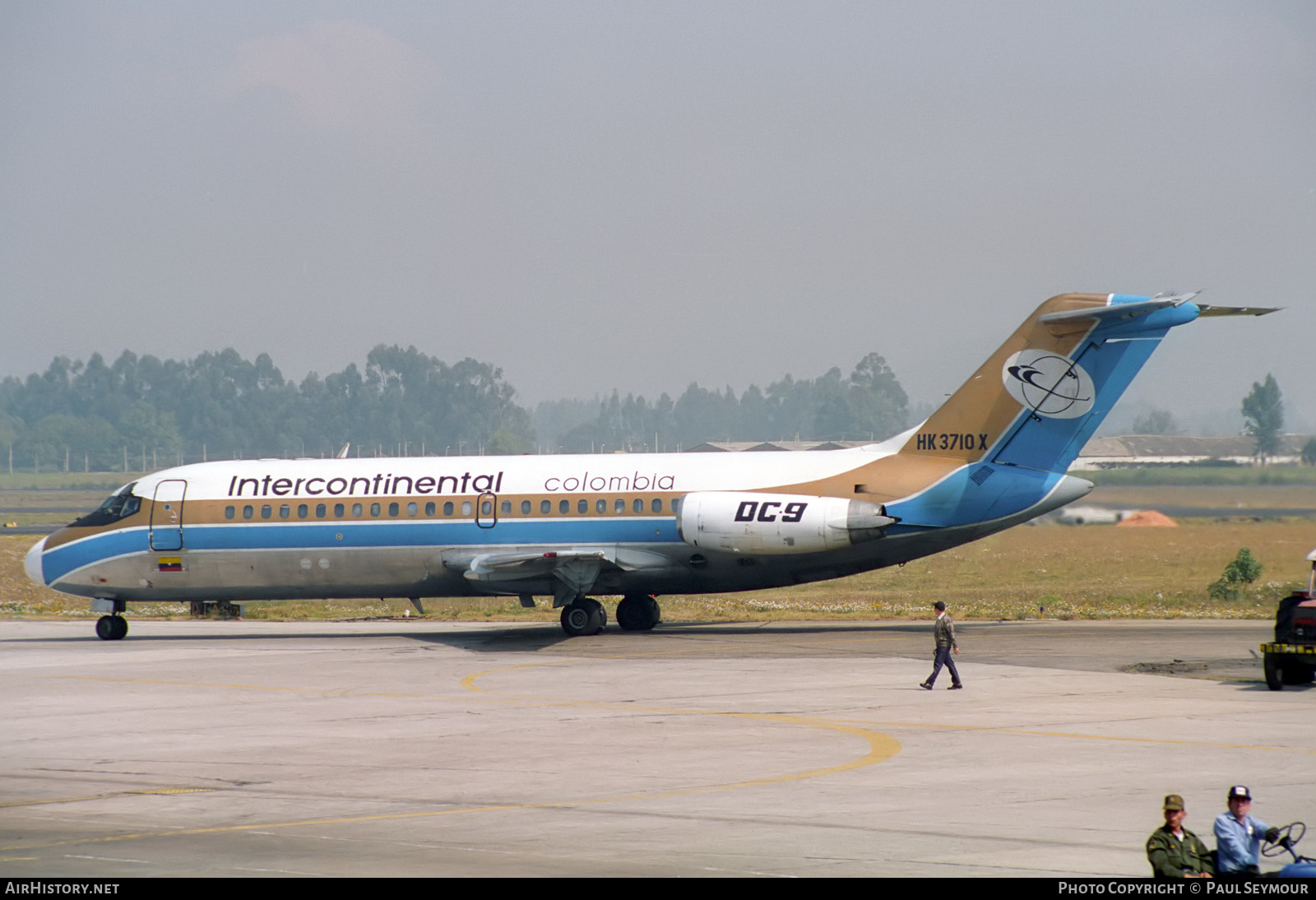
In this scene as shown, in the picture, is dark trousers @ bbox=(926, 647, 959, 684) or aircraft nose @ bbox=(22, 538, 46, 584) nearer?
dark trousers @ bbox=(926, 647, 959, 684)

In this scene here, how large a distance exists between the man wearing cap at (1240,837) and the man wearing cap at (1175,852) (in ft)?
0.45

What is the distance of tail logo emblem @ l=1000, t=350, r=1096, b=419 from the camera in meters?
31.8

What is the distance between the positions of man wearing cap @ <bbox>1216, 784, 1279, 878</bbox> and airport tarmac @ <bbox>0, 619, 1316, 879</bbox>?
125cm

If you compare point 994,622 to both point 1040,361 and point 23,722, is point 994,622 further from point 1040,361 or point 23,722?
point 23,722

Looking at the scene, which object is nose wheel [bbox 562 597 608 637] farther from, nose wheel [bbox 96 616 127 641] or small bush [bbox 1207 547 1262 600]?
small bush [bbox 1207 547 1262 600]

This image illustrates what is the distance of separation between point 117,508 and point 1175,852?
32.0 m

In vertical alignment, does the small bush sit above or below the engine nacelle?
below

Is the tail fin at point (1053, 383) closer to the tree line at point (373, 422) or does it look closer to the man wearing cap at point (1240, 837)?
the man wearing cap at point (1240, 837)

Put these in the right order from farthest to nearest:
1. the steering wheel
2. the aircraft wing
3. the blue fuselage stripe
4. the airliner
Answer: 1. the blue fuselage stripe
2. the aircraft wing
3. the airliner
4. the steering wheel

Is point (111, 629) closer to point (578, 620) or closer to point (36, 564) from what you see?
point (36, 564)

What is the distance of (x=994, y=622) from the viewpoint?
36375 mm

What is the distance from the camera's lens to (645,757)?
18.2 m

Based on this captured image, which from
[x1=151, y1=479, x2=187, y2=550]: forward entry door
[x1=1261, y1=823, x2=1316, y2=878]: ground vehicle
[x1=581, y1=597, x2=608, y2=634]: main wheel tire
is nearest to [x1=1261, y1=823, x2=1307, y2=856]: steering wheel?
[x1=1261, y1=823, x2=1316, y2=878]: ground vehicle
